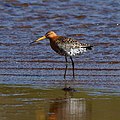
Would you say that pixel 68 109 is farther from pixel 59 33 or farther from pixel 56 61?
pixel 59 33

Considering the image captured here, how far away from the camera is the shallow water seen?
750 centimetres

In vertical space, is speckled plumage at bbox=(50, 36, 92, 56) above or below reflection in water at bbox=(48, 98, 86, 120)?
above

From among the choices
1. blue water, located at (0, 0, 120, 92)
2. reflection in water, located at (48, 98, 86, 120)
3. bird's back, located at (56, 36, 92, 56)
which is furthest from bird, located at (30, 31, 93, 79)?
reflection in water, located at (48, 98, 86, 120)

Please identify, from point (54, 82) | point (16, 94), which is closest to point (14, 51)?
point (54, 82)

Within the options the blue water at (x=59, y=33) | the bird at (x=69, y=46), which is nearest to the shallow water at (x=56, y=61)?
the blue water at (x=59, y=33)

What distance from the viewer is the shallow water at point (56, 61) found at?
750 centimetres

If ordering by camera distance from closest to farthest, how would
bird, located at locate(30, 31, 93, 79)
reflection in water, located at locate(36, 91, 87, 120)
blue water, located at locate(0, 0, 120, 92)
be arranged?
reflection in water, located at locate(36, 91, 87, 120) → blue water, located at locate(0, 0, 120, 92) → bird, located at locate(30, 31, 93, 79)

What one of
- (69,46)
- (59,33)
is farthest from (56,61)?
(59,33)

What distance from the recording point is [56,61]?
34.8 feet

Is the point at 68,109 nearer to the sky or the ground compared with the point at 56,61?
nearer to the ground

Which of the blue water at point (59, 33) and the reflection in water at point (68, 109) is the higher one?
the blue water at point (59, 33)

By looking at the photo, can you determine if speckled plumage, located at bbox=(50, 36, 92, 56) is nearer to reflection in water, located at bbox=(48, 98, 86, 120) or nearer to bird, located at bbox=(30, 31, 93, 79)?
bird, located at bbox=(30, 31, 93, 79)

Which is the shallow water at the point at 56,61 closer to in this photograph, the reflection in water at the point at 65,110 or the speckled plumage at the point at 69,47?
the reflection in water at the point at 65,110

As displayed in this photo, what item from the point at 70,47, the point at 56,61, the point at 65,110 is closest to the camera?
the point at 65,110
